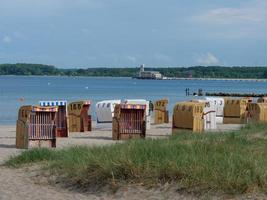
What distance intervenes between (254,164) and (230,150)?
1.60 m

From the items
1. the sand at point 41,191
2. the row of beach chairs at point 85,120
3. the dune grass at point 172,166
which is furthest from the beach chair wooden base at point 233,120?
the sand at point 41,191

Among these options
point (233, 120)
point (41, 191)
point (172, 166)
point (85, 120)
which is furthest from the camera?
point (233, 120)

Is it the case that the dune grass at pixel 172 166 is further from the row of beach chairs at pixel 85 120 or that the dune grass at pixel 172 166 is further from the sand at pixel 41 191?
the row of beach chairs at pixel 85 120

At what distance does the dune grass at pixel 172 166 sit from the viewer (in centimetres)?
951

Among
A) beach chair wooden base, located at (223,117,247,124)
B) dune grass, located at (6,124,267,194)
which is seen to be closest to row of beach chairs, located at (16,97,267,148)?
dune grass, located at (6,124,267,194)

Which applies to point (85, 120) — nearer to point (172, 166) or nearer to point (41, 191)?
point (41, 191)

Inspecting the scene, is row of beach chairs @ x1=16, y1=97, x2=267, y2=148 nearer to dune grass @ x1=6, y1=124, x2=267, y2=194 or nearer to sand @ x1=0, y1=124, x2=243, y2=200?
sand @ x1=0, y1=124, x2=243, y2=200

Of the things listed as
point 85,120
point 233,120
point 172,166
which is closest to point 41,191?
point 172,166

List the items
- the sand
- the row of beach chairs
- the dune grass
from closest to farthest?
the dune grass < the sand < the row of beach chairs

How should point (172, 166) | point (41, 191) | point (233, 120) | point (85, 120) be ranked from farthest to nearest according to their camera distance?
point (233, 120)
point (85, 120)
point (41, 191)
point (172, 166)

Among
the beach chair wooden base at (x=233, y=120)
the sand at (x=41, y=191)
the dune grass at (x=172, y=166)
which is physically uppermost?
the dune grass at (x=172, y=166)

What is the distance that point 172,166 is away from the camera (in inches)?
398

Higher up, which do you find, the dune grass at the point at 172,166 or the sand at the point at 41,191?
the dune grass at the point at 172,166

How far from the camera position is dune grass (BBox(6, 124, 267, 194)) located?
951 cm
